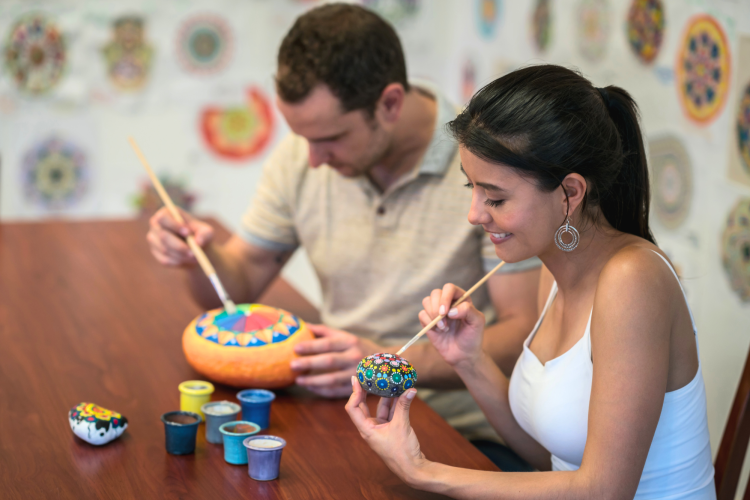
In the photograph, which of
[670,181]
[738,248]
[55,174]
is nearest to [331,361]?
[738,248]

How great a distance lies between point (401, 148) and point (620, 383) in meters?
0.89

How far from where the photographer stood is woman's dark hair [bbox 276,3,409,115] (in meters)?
1.58

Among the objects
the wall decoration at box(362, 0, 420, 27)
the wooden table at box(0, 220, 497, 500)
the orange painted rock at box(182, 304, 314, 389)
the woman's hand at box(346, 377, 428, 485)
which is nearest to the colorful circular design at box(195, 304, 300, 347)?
the orange painted rock at box(182, 304, 314, 389)

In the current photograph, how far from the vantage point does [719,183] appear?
1829 millimetres

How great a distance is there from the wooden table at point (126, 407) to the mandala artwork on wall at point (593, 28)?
4.10 feet

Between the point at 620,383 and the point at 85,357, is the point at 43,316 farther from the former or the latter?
the point at 620,383

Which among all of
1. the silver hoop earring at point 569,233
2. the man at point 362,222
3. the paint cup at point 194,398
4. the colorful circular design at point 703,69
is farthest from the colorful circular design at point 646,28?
the paint cup at point 194,398

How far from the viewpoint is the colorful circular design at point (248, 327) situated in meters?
1.38

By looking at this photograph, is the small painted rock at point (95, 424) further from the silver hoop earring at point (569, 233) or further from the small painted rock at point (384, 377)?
the silver hoop earring at point (569, 233)

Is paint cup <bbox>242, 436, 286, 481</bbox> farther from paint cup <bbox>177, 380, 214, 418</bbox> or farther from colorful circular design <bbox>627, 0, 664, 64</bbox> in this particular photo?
colorful circular design <bbox>627, 0, 664, 64</bbox>

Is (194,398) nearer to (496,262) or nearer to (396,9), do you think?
(496,262)

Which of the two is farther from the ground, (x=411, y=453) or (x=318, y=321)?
(x=411, y=453)

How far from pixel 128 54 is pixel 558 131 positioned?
290 cm

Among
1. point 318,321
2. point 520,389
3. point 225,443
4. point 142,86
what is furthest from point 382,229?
point 142,86
